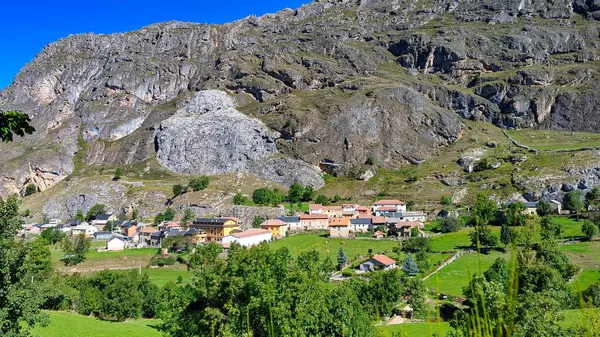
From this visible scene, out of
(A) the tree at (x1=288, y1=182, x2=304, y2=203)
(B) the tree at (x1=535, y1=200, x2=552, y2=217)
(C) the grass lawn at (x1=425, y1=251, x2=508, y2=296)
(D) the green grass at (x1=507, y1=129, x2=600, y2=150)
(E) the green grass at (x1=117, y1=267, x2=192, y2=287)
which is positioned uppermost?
(D) the green grass at (x1=507, y1=129, x2=600, y2=150)

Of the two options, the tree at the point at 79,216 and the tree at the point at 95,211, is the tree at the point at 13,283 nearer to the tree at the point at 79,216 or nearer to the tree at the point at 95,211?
the tree at the point at 95,211

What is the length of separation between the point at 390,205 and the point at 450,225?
68.6 ft

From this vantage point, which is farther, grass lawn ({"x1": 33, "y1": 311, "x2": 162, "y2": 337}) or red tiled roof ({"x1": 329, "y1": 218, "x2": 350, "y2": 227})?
red tiled roof ({"x1": 329, "y1": 218, "x2": 350, "y2": 227})

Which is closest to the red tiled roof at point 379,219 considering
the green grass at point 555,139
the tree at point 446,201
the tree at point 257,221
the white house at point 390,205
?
the white house at point 390,205

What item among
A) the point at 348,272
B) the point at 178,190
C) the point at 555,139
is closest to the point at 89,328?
the point at 348,272

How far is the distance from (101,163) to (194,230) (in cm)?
7036

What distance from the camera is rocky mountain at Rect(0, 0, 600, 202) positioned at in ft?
376

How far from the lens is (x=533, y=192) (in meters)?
80.1

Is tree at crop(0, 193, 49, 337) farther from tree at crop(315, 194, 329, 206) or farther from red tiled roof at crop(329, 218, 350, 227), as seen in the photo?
tree at crop(315, 194, 329, 206)

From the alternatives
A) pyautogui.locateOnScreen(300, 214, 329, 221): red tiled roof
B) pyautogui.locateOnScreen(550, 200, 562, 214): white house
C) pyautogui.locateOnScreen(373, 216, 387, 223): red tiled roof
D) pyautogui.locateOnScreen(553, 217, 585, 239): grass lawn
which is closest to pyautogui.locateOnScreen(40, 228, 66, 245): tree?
pyautogui.locateOnScreen(300, 214, 329, 221): red tiled roof

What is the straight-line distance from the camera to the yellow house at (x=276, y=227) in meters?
72.1

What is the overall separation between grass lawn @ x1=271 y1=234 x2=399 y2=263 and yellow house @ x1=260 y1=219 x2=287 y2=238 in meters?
4.75

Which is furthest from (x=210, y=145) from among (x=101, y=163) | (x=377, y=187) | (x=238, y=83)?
(x=377, y=187)

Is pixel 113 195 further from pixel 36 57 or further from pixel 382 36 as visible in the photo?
pixel 382 36
